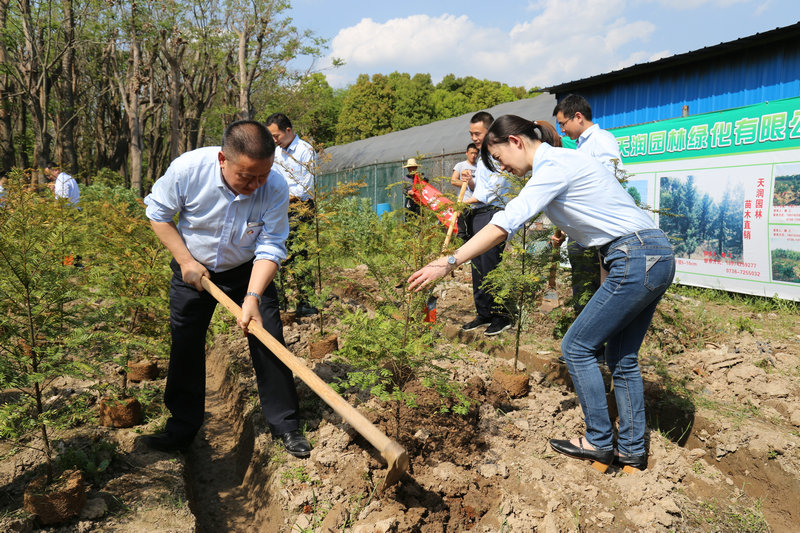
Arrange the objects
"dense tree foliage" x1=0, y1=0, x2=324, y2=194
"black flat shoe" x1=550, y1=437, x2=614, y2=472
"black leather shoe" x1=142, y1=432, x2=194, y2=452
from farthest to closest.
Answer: "dense tree foliage" x1=0, y1=0, x2=324, y2=194, "black leather shoe" x1=142, y1=432, x2=194, y2=452, "black flat shoe" x1=550, y1=437, x2=614, y2=472

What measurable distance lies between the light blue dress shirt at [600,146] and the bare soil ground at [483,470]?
52.0 inches

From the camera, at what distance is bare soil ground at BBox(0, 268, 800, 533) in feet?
8.96

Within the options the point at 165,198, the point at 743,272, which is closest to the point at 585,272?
the point at 165,198

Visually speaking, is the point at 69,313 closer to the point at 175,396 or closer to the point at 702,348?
the point at 175,396

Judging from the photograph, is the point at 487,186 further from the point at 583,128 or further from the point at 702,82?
the point at 702,82

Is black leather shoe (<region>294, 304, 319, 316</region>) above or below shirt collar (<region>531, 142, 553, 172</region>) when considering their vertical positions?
below

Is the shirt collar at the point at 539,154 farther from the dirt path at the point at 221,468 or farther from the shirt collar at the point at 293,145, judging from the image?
the shirt collar at the point at 293,145

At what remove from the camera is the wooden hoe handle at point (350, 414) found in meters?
2.30

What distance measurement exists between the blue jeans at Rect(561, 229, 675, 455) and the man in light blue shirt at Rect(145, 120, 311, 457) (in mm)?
1816

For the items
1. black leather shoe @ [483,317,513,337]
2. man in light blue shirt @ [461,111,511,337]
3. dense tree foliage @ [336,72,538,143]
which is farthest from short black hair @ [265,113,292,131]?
dense tree foliage @ [336,72,538,143]

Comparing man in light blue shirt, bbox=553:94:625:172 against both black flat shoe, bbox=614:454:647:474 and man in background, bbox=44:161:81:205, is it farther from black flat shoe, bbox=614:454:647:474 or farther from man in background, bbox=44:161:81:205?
man in background, bbox=44:161:81:205

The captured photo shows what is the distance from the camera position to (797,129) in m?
5.93

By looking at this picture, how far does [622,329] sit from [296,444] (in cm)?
215

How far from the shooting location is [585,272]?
12.5 ft
